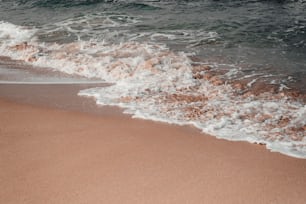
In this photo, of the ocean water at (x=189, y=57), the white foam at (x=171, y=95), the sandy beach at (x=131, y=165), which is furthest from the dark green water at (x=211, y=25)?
the sandy beach at (x=131, y=165)

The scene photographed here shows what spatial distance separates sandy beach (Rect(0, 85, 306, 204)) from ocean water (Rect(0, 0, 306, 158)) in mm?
365

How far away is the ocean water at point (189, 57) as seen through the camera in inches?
175

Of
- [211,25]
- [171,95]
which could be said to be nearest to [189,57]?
[171,95]

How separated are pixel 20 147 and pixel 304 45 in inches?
248

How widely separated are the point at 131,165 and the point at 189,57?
3.87m

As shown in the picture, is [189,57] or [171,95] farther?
[189,57]

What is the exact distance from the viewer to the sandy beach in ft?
9.59

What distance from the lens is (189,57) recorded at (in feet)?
22.5

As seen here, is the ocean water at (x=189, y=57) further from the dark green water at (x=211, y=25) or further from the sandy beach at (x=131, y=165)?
the sandy beach at (x=131, y=165)

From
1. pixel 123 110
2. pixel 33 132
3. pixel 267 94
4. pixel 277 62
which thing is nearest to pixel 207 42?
pixel 277 62

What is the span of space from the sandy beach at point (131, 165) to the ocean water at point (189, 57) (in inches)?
14.4

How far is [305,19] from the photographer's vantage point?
10.1 metres

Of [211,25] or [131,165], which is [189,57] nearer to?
[211,25]

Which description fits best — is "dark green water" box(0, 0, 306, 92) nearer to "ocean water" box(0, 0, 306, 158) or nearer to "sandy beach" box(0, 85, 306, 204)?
"ocean water" box(0, 0, 306, 158)
